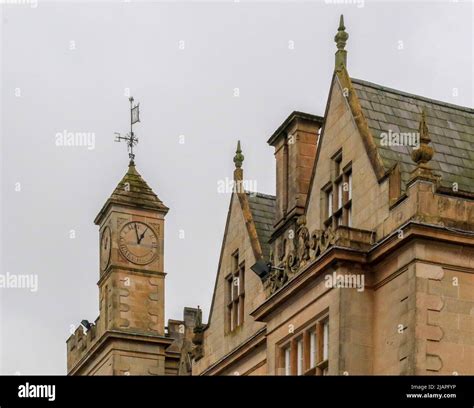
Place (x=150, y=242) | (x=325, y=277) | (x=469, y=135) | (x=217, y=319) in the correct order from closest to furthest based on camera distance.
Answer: (x=325, y=277) < (x=469, y=135) < (x=217, y=319) < (x=150, y=242)

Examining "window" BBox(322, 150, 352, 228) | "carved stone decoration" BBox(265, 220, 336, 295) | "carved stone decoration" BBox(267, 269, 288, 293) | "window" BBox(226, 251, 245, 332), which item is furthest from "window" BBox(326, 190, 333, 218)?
"window" BBox(226, 251, 245, 332)

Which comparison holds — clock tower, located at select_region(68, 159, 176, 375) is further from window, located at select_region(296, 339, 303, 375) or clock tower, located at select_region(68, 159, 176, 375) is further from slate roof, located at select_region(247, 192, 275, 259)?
window, located at select_region(296, 339, 303, 375)

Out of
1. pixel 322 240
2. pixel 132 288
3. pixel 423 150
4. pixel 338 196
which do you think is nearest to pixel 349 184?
pixel 338 196

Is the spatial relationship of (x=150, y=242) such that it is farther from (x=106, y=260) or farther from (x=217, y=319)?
(x=217, y=319)

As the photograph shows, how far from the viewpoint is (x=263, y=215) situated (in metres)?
37.8

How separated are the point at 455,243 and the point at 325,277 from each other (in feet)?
8.83

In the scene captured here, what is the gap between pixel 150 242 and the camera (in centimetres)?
4541

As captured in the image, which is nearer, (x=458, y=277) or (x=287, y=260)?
(x=458, y=277)

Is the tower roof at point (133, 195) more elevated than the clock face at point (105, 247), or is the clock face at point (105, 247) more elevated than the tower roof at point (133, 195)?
the tower roof at point (133, 195)

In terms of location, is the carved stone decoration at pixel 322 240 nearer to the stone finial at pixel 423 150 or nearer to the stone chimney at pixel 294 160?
the stone finial at pixel 423 150

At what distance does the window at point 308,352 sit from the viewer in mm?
29797

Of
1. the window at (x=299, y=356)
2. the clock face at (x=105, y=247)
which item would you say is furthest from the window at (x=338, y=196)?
the clock face at (x=105, y=247)

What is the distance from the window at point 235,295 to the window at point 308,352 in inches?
191
